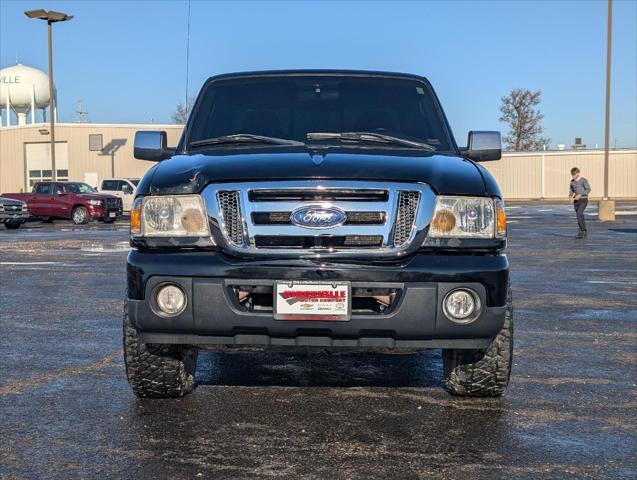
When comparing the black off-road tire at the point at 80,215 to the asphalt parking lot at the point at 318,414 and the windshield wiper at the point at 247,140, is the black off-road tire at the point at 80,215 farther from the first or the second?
the windshield wiper at the point at 247,140

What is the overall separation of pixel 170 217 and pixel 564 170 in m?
61.2

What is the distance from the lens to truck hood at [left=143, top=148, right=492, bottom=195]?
405 cm

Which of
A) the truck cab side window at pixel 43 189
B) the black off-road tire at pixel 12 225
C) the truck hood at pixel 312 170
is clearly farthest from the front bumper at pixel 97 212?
the truck hood at pixel 312 170

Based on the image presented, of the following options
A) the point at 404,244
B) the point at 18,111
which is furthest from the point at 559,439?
the point at 18,111

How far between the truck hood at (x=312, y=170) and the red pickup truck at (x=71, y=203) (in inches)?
1063

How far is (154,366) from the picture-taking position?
14.7 ft

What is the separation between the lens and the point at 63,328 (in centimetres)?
716

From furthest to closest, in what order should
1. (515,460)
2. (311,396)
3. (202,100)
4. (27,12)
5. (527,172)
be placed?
1. (527,172)
2. (27,12)
3. (202,100)
4. (311,396)
5. (515,460)

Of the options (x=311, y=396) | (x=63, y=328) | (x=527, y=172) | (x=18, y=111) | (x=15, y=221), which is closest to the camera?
(x=311, y=396)

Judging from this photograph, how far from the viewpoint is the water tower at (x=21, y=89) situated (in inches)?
2190

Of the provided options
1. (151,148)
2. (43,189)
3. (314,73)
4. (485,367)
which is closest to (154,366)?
(151,148)

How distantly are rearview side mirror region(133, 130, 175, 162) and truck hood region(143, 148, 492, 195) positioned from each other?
0.94 m

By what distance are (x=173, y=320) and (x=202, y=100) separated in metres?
2.14

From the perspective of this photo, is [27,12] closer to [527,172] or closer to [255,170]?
[255,170]
